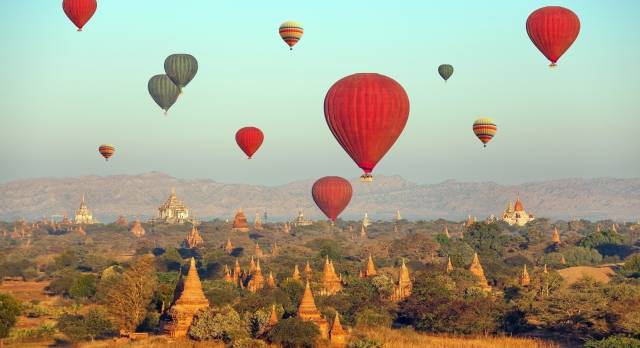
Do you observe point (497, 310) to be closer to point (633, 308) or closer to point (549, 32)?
point (633, 308)

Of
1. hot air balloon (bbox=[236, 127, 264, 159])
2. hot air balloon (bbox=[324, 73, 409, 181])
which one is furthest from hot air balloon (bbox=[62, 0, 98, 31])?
hot air balloon (bbox=[324, 73, 409, 181])

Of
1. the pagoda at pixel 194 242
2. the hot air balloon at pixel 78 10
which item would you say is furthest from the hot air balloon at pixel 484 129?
the pagoda at pixel 194 242

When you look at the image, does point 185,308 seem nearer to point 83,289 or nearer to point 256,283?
point 256,283

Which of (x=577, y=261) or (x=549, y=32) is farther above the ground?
(x=549, y=32)

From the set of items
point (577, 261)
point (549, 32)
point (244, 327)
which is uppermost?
point (549, 32)

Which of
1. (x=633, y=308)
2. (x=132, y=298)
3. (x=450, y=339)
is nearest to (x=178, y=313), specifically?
(x=132, y=298)

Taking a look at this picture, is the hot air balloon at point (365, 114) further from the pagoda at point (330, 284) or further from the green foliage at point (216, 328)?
the pagoda at point (330, 284)
